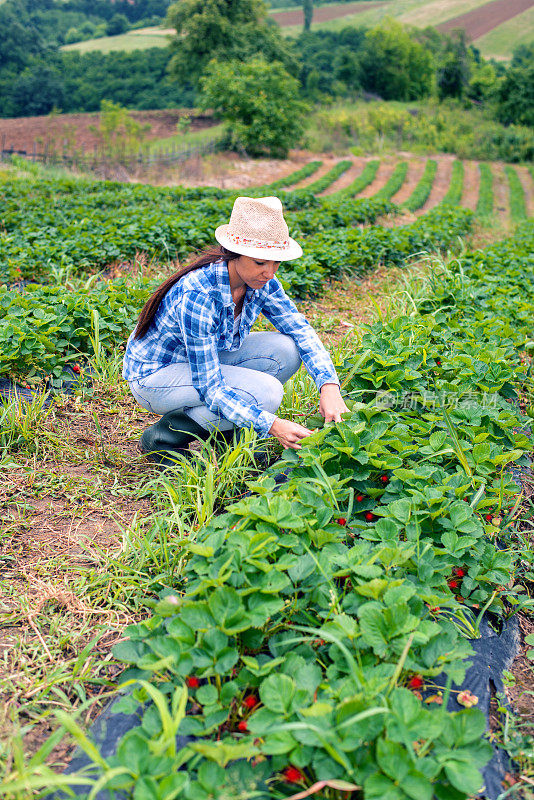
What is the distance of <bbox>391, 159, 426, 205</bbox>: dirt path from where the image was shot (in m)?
18.2

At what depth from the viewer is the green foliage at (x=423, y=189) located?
16.5 meters

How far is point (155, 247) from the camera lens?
19.8 ft

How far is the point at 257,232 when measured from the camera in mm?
2256

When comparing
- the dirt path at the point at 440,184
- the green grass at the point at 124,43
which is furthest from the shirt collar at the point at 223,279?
the green grass at the point at 124,43

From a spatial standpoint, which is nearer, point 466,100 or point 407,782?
point 407,782

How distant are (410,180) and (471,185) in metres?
2.76

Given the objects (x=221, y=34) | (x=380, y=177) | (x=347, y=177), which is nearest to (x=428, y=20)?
(x=221, y=34)

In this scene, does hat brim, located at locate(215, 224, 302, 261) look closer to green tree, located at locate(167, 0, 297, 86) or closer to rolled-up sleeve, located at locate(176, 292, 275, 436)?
rolled-up sleeve, located at locate(176, 292, 275, 436)

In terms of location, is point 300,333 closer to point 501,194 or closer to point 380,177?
point 380,177

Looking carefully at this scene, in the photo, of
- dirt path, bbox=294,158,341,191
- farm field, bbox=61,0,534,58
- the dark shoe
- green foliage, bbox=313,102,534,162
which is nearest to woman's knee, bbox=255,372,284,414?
the dark shoe

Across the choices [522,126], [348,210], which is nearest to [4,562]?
[348,210]

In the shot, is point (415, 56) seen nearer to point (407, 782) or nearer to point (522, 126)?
point (522, 126)

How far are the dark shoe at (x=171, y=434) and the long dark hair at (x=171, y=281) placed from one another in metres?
0.42

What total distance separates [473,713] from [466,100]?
1952 inches
